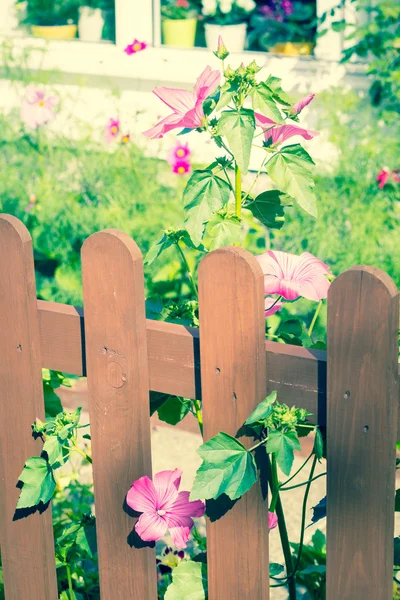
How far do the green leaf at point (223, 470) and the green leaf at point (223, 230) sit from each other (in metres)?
0.33

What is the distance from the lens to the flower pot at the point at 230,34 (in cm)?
536

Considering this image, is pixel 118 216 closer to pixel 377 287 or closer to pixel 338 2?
pixel 338 2

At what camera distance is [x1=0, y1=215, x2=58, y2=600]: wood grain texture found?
5.98ft

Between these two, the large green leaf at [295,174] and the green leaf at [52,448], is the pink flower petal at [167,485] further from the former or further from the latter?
the large green leaf at [295,174]

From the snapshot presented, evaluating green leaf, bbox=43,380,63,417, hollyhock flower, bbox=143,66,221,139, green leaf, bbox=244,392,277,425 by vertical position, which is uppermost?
hollyhock flower, bbox=143,66,221,139

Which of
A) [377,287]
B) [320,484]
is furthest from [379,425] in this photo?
[320,484]

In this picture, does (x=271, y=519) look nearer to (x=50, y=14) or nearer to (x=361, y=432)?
(x=361, y=432)

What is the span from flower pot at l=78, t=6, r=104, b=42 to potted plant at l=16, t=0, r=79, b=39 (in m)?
0.15

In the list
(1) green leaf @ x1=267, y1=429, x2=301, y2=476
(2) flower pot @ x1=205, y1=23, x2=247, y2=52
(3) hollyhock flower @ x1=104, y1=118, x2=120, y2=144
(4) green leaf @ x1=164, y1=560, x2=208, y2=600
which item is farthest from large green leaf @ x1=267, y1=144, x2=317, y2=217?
(2) flower pot @ x1=205, y1=23, x2=247, y2=52

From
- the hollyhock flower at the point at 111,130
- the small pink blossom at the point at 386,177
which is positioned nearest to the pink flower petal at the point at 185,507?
the small pink blossom at the point at 386,177

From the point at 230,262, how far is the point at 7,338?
22.7 inches

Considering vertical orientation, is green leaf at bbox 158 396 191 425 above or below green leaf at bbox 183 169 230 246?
below

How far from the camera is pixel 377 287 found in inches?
55.5

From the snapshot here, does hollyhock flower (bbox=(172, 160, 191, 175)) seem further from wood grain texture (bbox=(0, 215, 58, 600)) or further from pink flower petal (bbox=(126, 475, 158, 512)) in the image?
pink flower petal (bbox=(126, 475, 158, 512))
